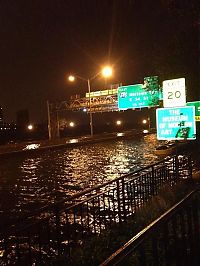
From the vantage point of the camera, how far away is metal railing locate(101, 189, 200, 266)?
3.12 metres

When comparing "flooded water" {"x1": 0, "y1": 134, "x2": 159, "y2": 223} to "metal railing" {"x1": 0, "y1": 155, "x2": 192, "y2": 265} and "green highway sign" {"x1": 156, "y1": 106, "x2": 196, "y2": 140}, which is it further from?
"green highway sign" {"x1": 156, "y1": 106, "x2": 196, "y2": 140}

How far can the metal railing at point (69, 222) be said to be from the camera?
565 centimetres

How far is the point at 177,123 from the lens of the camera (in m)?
9.00

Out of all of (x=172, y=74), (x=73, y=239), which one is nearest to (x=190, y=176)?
(x=73, y=239)

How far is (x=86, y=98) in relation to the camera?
168 feet

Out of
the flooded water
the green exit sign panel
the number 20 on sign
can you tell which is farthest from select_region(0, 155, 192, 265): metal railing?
the green exit sign panel

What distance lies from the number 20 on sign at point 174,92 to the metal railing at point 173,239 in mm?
4053

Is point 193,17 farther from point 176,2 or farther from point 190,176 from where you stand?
point 190,176

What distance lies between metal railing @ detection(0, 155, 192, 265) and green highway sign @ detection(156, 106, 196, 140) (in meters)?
Result: 0.97

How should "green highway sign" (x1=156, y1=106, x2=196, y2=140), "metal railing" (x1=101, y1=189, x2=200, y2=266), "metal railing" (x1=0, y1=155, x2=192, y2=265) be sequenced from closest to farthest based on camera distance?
1. "metal railing" (x1=101, y1=189, x2=200, y2=266)
2. "metal railing" (x1=0, y1=155, x2=192, y2=265)
3. "green highway sign" (x1=156, y1=106, x2=196, y2=140)

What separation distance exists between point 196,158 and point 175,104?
12365mm

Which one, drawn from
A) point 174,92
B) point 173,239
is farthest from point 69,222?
point 173,239

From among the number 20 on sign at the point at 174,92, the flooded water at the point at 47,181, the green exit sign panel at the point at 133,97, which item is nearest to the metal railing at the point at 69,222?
the number 20 on sign at the point at 174,92

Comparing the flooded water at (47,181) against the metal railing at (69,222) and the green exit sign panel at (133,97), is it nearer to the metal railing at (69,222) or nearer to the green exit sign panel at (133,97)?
the metal railing at (69,222)
